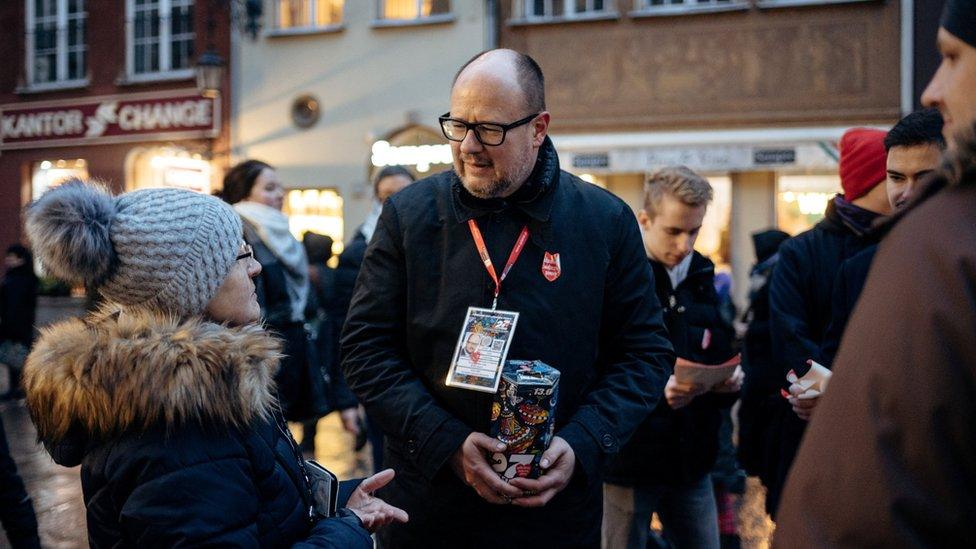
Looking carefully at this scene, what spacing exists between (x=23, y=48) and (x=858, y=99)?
1614 centimetres

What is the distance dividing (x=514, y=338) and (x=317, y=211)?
15581 mm

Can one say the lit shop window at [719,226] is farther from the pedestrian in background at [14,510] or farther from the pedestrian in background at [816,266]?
the pedestrian in background at [14,510]

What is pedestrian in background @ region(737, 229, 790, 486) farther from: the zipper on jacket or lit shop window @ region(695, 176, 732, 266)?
lit shop window @ region(695, 176, 732, 266)

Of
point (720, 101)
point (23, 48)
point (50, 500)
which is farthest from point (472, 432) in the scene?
point (23, 48)

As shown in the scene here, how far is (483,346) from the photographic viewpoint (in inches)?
105

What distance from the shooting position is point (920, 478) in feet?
3.83

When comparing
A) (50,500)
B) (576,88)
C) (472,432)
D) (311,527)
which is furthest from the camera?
(576,88)

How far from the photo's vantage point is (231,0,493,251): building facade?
1680 cm

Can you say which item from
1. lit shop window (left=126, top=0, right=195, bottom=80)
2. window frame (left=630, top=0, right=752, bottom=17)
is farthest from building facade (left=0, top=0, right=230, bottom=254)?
window frame (left=630, top=0, right=752, bottom=17)

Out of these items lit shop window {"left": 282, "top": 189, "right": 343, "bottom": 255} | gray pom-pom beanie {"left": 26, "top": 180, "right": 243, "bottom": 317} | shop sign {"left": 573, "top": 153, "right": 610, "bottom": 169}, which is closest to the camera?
gray pom-pom beanie {"left": 26, "top": 180, "right": 243, "bottom": 317}

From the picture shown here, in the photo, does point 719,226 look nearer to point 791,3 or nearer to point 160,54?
point 791,3

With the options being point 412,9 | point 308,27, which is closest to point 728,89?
point 412,9

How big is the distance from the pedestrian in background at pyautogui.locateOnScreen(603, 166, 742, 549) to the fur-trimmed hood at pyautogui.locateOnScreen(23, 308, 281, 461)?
6.80 feet

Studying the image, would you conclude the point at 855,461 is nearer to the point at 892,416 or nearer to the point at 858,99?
the point at 892,416
